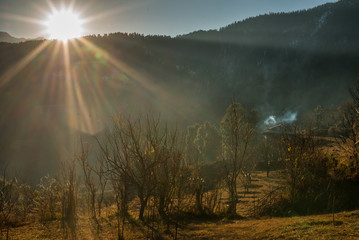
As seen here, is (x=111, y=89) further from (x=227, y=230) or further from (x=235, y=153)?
(x=227, y=230)

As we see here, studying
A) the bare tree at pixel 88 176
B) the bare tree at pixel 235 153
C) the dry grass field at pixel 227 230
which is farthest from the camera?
the bare tree at pixel 88 176

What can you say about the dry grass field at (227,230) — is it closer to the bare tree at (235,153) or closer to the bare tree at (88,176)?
the bare tree at (235,153)

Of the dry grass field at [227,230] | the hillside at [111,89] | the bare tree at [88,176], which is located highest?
the hillside at [111,89]

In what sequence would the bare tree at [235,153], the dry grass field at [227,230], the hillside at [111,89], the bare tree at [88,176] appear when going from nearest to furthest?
the dry grass field at [227,230], the bare tree at [235,153], the bare tree at [88,176], the hillside at [111,89]

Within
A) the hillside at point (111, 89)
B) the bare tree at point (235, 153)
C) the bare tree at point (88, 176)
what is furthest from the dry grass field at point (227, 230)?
the hillside at point (111, 89)

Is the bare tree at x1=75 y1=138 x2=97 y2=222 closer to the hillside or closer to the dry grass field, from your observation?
the dry grass field

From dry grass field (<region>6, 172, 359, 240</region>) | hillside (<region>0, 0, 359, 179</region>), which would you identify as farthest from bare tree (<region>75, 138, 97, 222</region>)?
hillside (<region>0, 0, 359, 179</region>)

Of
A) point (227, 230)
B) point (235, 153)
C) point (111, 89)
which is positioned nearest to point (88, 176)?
point (235, 153)

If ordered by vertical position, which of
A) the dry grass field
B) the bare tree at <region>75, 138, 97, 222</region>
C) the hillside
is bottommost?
the dry grass field

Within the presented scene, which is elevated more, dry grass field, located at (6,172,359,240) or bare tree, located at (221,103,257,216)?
bare tree, located at (221,103,257,216)

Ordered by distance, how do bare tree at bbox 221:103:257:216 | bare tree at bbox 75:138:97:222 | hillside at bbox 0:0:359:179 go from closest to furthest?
1. bare tree at bbox 221:103:257:216
2. bare tree at bbox 75:138:97:222
3. hillside at bbox 0:0:359:179

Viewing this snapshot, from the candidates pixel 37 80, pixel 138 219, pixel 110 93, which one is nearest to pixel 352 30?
pixel 110 93

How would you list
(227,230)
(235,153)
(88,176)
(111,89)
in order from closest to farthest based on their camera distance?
(227,230), (235,153), (88,176), (111,89)

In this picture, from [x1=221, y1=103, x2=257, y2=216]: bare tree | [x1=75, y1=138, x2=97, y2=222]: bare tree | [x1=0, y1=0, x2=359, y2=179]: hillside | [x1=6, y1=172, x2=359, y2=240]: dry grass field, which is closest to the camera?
[x1=6, y1=172, x2=359, y2=240]: dry grass field
